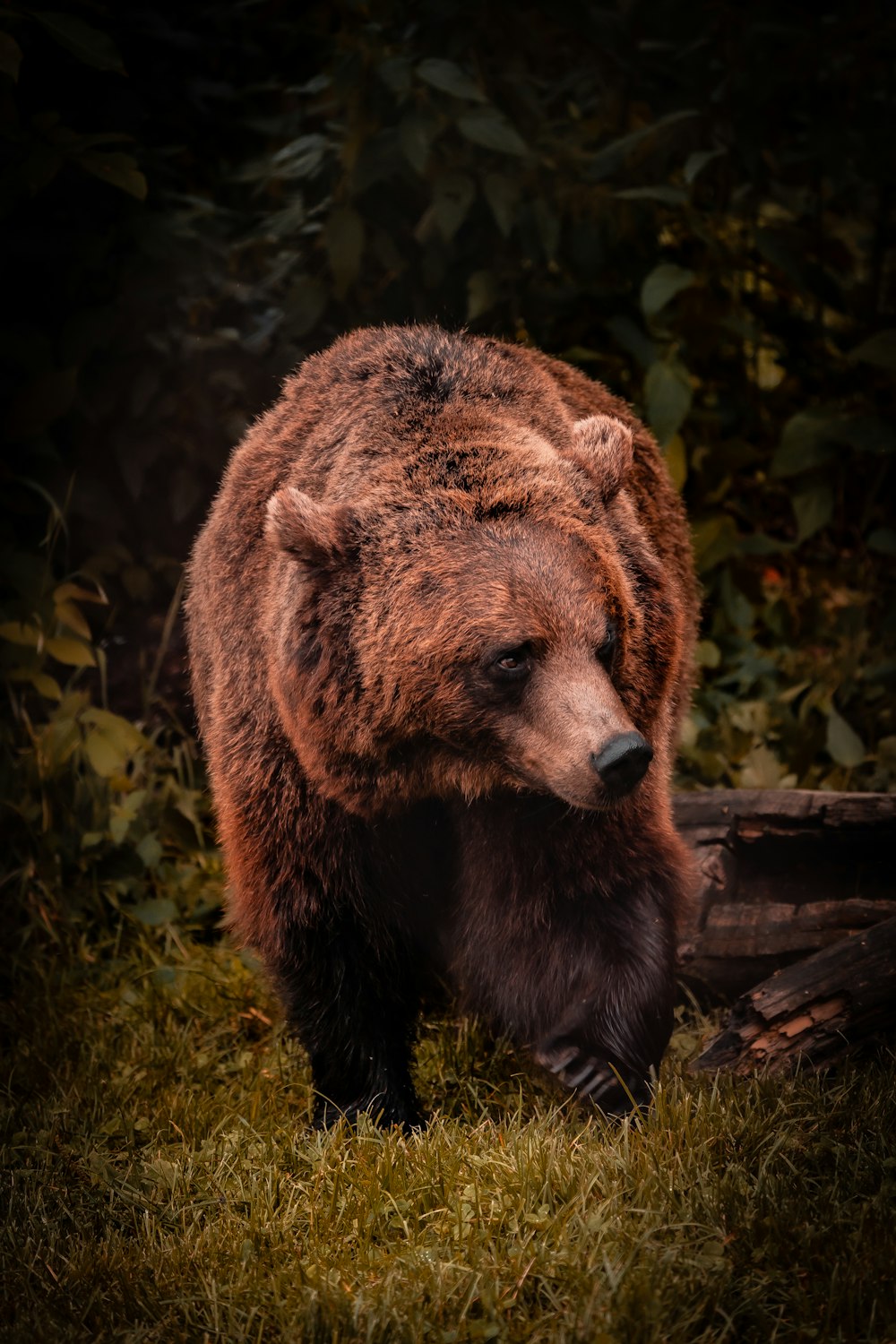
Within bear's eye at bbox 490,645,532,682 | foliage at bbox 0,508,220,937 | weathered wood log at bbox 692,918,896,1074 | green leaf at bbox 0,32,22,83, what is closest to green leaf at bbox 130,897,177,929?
foliage at bbox 0,508,220,937

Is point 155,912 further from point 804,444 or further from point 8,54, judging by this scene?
point 804,444

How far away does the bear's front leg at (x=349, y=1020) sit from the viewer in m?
3.96

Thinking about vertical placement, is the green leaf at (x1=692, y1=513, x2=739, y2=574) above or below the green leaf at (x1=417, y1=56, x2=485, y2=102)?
below

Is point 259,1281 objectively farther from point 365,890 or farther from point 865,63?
point 865,63

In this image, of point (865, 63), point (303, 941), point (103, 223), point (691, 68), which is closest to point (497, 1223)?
point (303, 941)

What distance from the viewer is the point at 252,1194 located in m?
3.48

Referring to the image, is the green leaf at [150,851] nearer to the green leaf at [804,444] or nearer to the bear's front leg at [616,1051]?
the bear's front leg at [616,1051]

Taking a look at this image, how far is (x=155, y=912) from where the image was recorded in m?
5.29

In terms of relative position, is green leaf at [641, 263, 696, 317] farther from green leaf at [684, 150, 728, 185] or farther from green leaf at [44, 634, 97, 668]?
green leaf at [44, 634, 97, 668]

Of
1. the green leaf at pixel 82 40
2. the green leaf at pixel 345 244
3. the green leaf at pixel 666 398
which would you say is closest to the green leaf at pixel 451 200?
the green leaf at pixel 345 244

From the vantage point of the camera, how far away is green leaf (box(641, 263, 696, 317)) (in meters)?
5.93

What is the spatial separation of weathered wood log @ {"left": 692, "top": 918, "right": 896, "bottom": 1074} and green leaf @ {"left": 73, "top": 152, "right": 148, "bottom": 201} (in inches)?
133

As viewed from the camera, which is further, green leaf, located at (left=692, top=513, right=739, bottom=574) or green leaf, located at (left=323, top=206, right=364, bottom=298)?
green leaf, located at (left=692, top=513, right=739, bottom=574)

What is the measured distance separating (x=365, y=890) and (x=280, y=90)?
4.43 m
